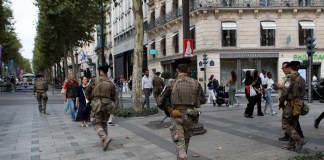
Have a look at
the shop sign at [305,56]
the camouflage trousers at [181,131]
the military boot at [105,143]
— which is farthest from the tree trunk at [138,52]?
the shop sign at [305,56]

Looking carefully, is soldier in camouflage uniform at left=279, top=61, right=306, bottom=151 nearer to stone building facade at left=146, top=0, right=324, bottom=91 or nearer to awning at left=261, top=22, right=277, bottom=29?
stone building facade at left=146, top=0, right=324, bottom=91

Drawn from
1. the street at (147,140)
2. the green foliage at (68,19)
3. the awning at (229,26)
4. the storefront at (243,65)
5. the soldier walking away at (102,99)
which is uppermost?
the green foliage at (68,19)

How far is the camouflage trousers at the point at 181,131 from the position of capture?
19.0 ft

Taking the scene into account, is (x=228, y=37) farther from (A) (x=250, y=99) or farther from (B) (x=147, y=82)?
(A) (x=250, y=99)

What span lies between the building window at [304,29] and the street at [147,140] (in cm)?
1969

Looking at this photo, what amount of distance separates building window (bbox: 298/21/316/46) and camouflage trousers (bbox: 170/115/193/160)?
27.5 meters

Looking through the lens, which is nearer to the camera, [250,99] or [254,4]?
[250,99]

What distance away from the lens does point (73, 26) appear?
35.8m

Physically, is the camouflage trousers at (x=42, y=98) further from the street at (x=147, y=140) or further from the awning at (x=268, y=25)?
the awning at (x=268, y=25)

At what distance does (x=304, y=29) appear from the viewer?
31.4 metres

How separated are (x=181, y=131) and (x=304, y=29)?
2816 centimetres

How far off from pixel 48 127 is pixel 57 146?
3542 mm

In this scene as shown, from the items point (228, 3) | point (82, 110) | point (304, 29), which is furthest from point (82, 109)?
point (304, 29)

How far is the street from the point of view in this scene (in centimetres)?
759
